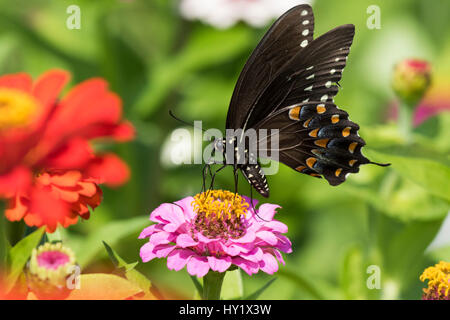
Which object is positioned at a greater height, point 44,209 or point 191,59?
point 191,59

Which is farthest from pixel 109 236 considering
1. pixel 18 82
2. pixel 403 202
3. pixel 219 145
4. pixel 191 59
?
pixel 191 59

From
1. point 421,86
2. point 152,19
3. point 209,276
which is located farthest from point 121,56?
point 209,276

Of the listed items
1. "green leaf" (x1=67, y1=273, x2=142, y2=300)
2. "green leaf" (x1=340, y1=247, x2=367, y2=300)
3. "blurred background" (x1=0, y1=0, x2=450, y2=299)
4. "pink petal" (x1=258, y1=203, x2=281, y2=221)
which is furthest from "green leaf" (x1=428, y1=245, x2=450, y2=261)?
"green leaf" (x1=67, y1=273, x2=142, y2=300)

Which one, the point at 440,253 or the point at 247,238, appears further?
the point at 440,253

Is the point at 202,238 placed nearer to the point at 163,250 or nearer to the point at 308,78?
the point at 163,250

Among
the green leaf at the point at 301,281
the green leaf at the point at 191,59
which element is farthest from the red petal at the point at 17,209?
the green leaf at the point at 191,59

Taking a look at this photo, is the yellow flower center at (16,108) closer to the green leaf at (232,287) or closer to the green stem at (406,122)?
the green leaf at (232,287)

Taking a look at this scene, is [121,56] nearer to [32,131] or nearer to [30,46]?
[30,46]
